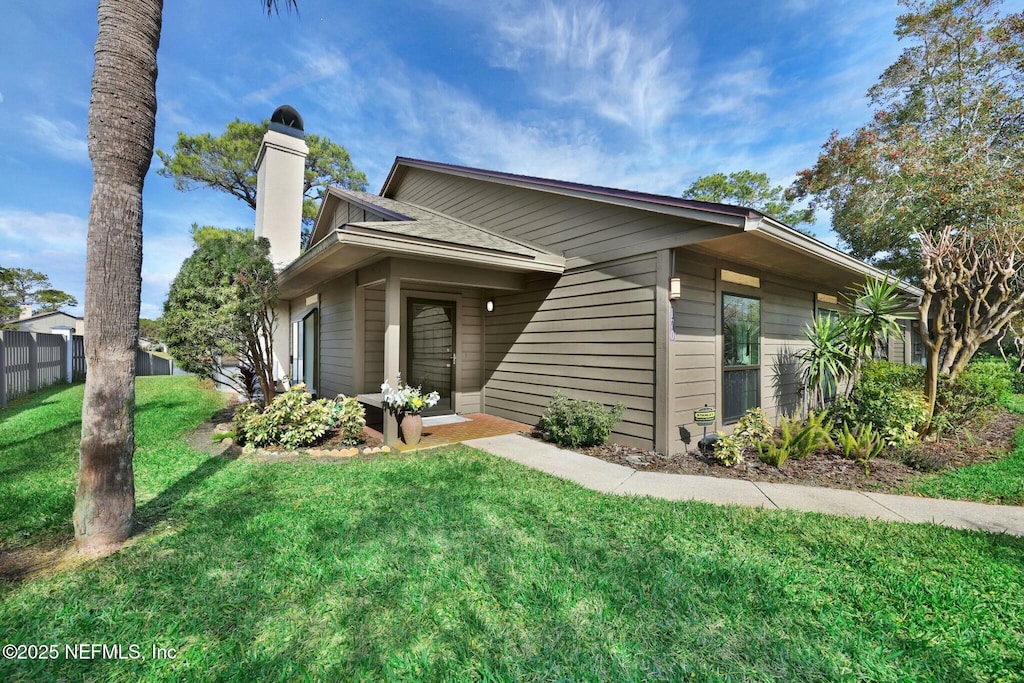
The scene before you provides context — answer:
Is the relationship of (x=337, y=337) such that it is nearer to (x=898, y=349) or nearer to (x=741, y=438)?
(x=741, y=438)

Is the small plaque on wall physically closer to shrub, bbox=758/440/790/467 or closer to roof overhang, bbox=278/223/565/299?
shrub, bbox=758/440/790/467

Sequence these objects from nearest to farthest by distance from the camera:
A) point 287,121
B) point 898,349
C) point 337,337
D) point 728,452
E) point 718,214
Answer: point 718,214 → point 728,452 → point 337,337 → point 287,121 → point 898,349

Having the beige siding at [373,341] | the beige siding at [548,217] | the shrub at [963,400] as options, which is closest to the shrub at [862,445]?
the shrub at [963,400]

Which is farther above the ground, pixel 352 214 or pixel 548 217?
pixel 352 214

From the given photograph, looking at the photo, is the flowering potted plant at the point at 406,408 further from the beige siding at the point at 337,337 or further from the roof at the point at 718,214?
the roof at the point at 718,214

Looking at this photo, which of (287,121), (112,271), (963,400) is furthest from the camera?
(287,121)

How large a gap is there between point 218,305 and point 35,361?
24.4 ft

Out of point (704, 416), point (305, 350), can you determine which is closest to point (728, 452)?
point (704, 416)

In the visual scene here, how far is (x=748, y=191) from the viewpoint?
75.8ft

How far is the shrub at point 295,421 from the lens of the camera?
547cm

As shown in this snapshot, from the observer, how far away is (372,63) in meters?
10.6

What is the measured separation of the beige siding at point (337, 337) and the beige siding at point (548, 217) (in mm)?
3018

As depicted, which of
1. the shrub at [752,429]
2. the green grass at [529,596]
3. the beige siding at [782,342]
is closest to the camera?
the green grass at [529,596]

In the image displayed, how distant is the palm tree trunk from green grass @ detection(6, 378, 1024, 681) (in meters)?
0.43
